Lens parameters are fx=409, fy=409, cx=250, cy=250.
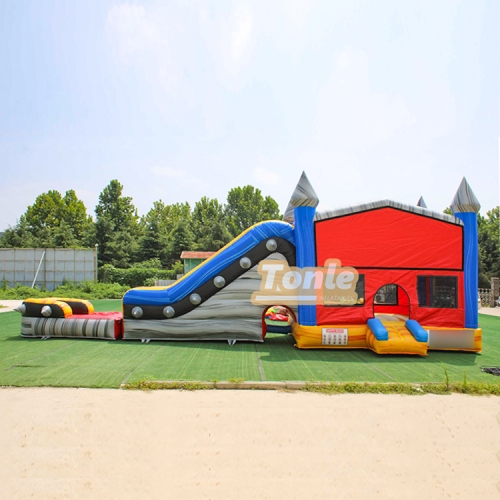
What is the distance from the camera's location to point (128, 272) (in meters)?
31.4

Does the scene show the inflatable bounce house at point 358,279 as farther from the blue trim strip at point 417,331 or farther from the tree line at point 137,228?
the tree line at point 137,228

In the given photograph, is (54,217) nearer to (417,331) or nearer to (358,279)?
(358,279)

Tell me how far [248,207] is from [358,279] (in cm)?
4566

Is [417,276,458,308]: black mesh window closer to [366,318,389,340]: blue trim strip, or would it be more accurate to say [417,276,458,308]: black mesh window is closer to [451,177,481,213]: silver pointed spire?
[366,318,389,340]: blue trim strip

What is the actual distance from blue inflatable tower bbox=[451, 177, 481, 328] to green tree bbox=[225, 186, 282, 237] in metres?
44.4

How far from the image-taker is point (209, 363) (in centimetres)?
721

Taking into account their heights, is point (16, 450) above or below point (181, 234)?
below

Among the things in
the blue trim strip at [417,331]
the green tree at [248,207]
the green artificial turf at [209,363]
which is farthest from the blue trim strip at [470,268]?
the green tree at [248,207]

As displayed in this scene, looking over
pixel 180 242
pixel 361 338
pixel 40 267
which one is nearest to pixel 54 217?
pixel 180 242

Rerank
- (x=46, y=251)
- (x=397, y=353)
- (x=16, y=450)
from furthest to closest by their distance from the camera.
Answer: (x=46, y=251) < (x=397, y=353) < (x=16, y=450)

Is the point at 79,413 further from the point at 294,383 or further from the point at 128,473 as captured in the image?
the point at 294,383

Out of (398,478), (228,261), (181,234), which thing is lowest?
(398,478)

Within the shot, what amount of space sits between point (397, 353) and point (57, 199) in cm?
4989

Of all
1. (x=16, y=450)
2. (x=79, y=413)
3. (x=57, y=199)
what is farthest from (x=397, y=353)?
(x=57, y=199)
